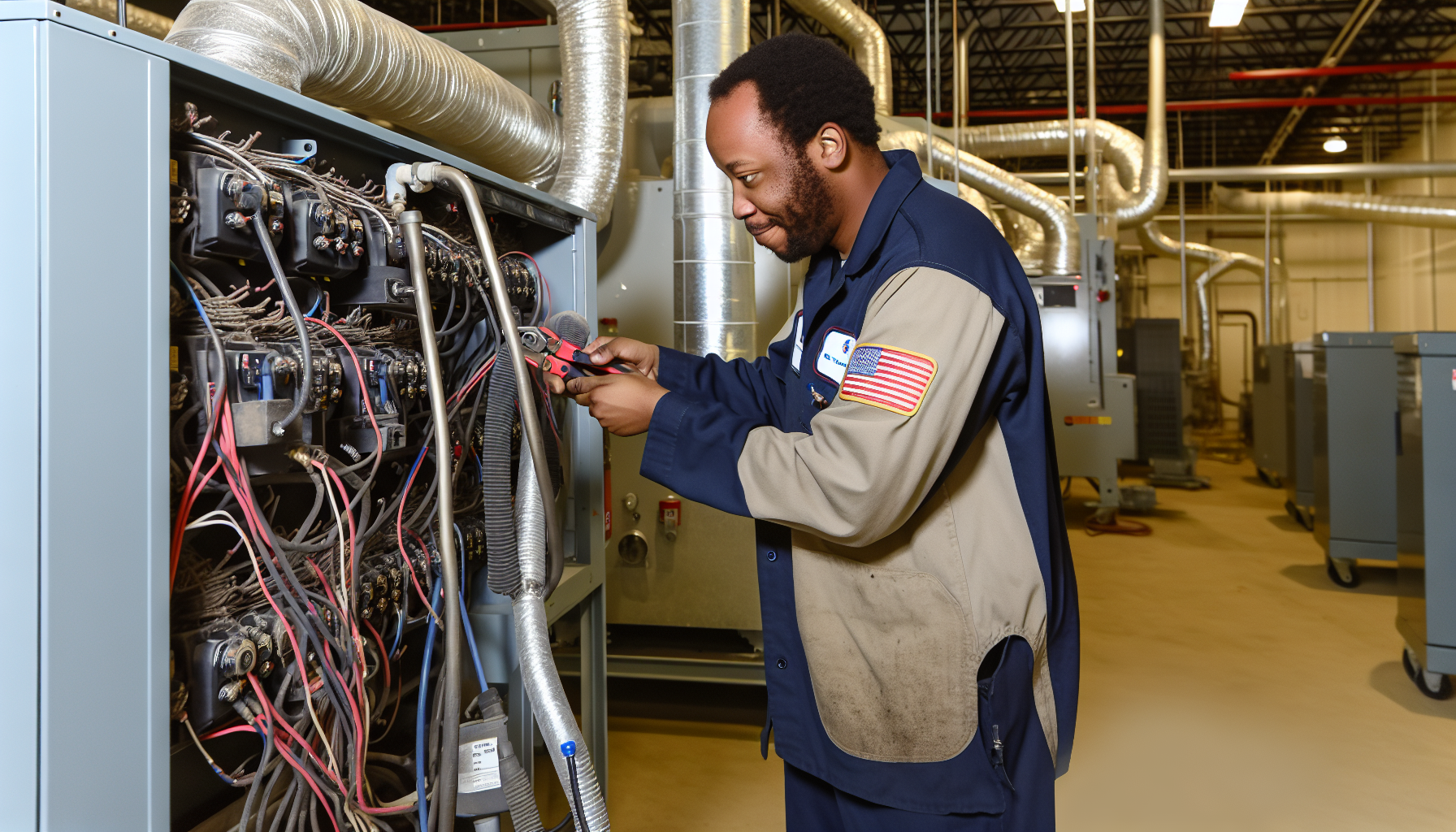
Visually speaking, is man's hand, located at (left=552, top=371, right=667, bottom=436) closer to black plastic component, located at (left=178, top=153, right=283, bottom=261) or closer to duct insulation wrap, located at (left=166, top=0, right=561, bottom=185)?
black plastic component, located at (left=178, top=153, right=283, bottom=261)

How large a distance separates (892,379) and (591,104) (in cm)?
155

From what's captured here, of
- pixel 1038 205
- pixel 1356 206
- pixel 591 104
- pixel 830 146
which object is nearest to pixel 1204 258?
pixel 1356 206

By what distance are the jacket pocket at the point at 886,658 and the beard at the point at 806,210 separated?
400mm

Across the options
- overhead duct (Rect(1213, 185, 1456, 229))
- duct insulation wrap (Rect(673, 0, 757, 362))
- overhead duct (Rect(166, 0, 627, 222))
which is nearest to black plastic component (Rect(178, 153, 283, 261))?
overhead duct (Rect(166, 0, 627, 222))

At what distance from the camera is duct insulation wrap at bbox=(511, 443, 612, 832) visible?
3.48 feet

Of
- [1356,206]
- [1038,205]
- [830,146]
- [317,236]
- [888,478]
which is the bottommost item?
[888,478]

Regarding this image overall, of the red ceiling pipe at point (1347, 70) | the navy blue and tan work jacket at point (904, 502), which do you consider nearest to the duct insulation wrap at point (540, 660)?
the navy blue and tan work jacket at point (904, 502)

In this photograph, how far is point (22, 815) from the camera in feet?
2.40

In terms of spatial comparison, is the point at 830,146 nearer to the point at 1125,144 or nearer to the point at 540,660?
the point at 540,660

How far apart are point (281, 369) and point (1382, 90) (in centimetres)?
1245

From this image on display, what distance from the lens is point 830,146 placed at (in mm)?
1139

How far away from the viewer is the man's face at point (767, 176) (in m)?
1.12

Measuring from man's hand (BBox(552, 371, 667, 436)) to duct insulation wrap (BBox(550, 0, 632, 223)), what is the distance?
117 centimetres

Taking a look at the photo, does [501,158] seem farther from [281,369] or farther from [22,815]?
[22,815]
